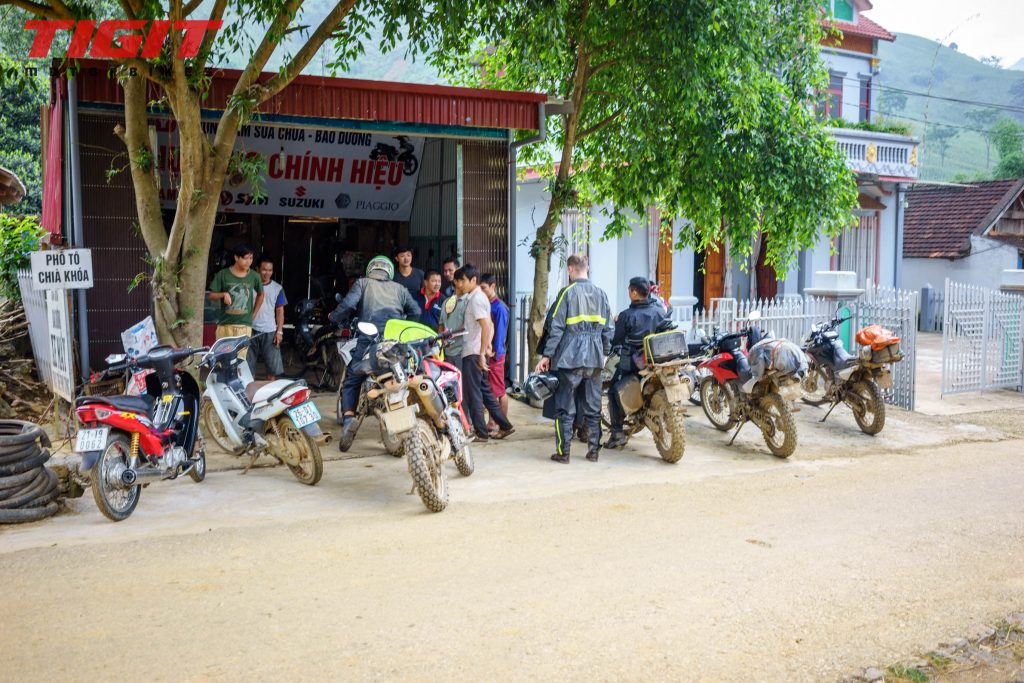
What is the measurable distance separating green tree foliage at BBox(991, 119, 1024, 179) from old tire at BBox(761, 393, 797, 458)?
1015 inches

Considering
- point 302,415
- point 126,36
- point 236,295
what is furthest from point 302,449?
point 126,36

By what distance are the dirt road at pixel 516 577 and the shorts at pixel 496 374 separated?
4.96 feet

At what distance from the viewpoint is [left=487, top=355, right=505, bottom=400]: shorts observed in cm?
956

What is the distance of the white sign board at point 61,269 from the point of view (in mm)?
8091

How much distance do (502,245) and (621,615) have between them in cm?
722

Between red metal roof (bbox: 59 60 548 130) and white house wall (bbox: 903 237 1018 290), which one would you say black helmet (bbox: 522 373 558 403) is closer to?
red metal roof (bbox: 59 60 548 130)

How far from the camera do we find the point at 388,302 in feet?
30.7

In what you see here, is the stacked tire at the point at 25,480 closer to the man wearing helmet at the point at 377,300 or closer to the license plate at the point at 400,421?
the license plate at the point at 400,421

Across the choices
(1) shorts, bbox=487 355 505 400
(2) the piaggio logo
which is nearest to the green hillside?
(1) shorts, bbox=487 355 505 400

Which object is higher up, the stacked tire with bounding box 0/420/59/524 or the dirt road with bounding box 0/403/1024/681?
the stacked tire with bounding box 0/420/59/524

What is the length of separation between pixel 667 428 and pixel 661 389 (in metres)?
0.34

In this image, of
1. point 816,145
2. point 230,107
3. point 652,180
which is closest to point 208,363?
point 230,107

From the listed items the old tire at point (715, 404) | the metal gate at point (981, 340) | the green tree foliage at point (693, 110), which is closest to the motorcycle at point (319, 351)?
the green tree foliage at point (693, 110)

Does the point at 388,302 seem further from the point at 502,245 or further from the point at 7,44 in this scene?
the point at 7,44
